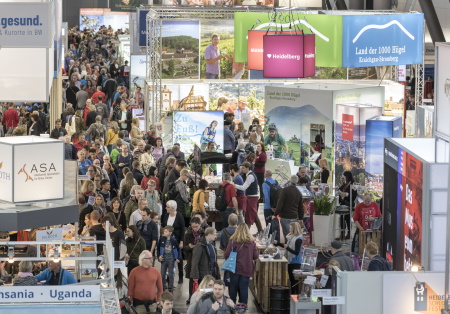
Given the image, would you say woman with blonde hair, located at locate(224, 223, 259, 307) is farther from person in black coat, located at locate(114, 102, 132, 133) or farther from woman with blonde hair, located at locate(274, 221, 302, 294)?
person in black coat, located at locate(114, 102, 132, 133)

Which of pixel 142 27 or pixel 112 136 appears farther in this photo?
pixel 142 27

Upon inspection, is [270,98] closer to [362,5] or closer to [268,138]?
[268,138]

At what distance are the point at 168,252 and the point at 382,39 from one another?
959cm

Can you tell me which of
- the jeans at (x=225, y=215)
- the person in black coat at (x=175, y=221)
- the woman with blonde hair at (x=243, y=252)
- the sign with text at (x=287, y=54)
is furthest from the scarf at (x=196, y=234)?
Answer: the sign with text at (x=287, y=54)

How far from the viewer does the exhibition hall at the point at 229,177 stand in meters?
10.4

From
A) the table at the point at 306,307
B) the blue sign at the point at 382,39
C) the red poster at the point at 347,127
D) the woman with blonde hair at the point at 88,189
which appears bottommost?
the table at the point at 306,307

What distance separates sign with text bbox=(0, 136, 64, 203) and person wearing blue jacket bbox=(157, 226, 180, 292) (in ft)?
7.95

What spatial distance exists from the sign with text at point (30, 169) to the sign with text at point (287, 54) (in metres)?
8.48

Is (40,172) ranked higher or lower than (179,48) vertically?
lower

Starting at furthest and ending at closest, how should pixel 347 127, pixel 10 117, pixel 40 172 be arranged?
pixel 10 117 → pixel 347 127 → pixel 40 172

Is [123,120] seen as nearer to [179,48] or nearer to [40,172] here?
[179,48]

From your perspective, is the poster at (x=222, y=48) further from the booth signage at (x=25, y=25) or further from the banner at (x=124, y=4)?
the banner at (x=124, y=4)

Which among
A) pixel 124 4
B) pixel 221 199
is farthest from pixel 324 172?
pixel 124 4

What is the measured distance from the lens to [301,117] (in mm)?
19469
